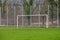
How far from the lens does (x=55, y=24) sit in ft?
47.3

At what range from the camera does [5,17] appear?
1484 centimetres

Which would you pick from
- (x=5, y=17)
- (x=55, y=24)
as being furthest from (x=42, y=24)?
(x=5, y=17)

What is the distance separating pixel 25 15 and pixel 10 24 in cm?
142

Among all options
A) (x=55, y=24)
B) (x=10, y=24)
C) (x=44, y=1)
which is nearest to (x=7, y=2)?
(x=10, y=24)

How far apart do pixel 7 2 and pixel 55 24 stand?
432cm

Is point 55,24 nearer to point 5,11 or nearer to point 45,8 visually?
point 45,8

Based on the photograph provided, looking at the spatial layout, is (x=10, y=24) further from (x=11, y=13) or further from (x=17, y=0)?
(x=17, y=0)

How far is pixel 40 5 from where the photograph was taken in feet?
49.0

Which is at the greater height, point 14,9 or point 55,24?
point 14,9

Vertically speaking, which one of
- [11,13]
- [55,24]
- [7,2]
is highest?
[7,2]

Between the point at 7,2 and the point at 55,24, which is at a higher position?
the point at 7,2

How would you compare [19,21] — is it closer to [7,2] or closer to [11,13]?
[11,13]

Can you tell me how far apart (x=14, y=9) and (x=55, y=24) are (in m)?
3.54

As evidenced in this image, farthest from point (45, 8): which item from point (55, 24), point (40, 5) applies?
point (55, 24)
